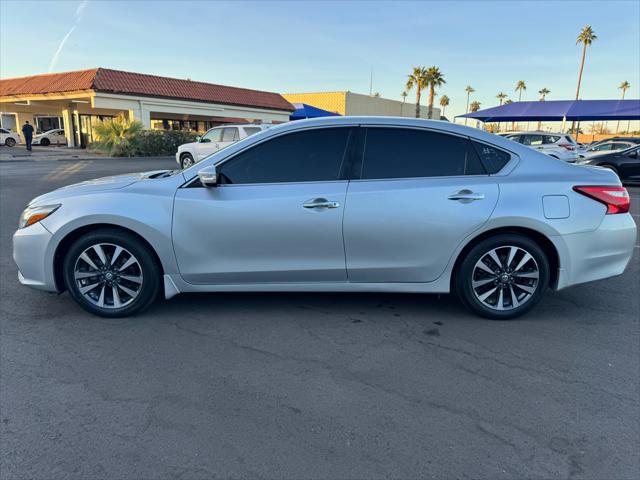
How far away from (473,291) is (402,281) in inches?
24.7

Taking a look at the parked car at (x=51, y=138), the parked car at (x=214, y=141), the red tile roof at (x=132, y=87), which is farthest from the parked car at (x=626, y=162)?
the parked car at (x=51, y=138)

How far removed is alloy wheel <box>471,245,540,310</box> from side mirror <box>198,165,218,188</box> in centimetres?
231

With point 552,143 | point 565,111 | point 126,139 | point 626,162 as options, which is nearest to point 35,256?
point 626,162

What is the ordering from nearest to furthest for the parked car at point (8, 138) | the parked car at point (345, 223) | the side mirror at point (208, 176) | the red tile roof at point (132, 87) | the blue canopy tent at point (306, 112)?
the side mirror at point (208, 176) < the parked car at point (345, 223) < the red tile roof at point (132, 87) < the parked car at point (8, 138) < the blue canopy tent at point (306, 112)

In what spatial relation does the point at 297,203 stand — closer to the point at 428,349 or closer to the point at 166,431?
the point at 428,349

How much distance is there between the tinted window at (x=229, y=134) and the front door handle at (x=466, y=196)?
15156mm

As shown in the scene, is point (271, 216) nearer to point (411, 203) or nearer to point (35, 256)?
point (411, 203)

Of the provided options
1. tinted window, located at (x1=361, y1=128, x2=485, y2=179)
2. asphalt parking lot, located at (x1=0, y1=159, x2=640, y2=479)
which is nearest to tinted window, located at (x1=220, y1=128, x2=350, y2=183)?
tinted window, located at (x1=361, y1=128, x2=485, y2=179)

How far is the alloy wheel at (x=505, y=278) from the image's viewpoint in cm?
396

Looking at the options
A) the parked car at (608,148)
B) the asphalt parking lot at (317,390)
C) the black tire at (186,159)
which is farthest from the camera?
the black tire at (186,159)

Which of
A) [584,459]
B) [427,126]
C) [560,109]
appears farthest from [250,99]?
[584,459]

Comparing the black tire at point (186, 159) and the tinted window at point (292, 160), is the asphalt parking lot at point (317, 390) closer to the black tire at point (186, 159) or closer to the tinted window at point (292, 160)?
the tinted window at point (292, 160)

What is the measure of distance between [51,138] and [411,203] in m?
38.9

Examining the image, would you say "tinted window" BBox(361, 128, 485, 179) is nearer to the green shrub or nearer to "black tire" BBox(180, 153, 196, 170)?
"black tire" BBox(180, 153, 196, 170)
